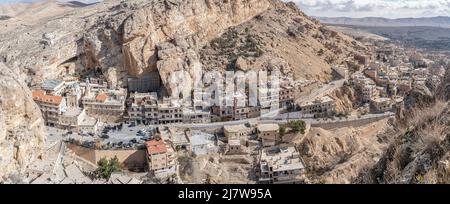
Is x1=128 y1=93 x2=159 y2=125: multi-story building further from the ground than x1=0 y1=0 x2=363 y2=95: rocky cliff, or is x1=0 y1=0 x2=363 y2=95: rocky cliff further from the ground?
x1=0 y1=0 x2=363 y2=95: rocky cliff

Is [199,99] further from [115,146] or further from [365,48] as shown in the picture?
[365,48]

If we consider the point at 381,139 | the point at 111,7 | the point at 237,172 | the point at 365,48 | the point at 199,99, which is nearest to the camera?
the point at 237,172

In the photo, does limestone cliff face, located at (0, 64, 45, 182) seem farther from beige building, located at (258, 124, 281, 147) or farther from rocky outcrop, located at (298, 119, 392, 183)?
rocky outcrop, located at (298, 119, 392, 183)

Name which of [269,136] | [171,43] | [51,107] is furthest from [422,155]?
[171,43]

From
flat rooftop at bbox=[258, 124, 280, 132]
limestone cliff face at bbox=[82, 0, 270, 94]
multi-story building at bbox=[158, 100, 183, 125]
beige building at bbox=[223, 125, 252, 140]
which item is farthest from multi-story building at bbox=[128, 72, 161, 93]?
flat rooftop at bbox=[258, 124, 280, 132]
